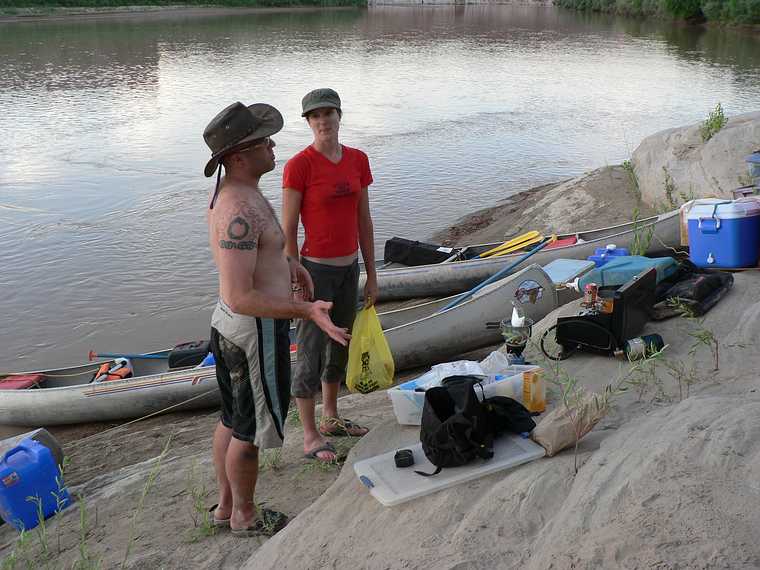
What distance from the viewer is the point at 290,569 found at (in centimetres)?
315

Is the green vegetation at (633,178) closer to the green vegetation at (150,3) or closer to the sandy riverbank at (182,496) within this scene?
the sandy riverbank at (182,496)

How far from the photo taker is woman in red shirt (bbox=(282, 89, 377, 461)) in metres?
4.15

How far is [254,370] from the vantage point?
130 inches

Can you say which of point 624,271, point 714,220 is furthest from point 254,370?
point 714,220

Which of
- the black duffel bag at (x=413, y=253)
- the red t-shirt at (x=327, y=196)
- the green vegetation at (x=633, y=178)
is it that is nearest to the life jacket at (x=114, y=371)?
the red t-shirt at (x=327, y=196)

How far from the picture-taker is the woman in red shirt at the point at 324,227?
4.15m

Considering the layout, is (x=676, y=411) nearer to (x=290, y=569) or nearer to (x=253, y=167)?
(x=290, y=569)

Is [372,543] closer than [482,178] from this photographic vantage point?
Yes

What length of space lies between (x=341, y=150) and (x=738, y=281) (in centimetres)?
365

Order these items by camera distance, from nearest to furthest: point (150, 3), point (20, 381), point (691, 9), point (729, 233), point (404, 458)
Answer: point (404, 458) < point (729, 233) < point (20, 381) < point (691, 9) < point (150, 3)

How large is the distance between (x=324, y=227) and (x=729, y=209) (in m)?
3.83

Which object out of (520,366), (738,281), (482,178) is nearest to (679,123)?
(482,178)

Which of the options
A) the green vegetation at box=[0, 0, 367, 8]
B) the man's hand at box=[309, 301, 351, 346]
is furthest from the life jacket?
the green vegetation at box=[0, 0, 367, 8]

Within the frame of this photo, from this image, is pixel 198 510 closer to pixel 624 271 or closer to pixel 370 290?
pixel 370 290
